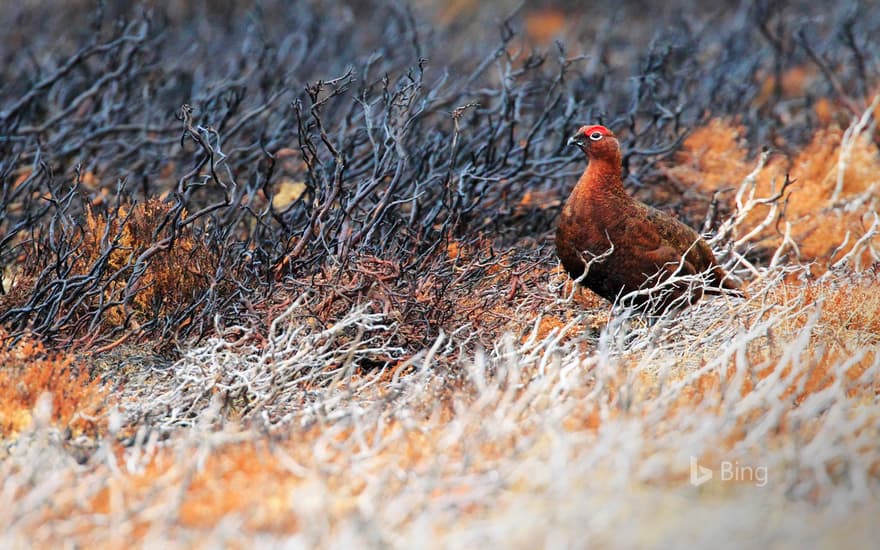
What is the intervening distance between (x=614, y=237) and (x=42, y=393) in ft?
7.80

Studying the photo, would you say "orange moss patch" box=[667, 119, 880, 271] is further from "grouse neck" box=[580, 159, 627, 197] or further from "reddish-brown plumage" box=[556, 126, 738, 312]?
"grouse neck" box=[580, 159, 627, 197]

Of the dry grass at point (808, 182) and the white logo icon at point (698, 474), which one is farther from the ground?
the dry grass at point (808, 182)

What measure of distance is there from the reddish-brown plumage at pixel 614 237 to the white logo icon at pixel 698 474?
5.20ft

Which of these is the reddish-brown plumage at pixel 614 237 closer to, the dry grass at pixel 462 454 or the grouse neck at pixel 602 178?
the grouse neck at pixel 602 178

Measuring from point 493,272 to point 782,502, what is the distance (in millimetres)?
2487

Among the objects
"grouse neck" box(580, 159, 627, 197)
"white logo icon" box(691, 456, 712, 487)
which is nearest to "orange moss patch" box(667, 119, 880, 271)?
"grouse neck" box(580, 159, 627, 197)

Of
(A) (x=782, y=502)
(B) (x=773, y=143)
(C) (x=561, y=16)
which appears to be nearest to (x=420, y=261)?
(A) (x=782, y=502)

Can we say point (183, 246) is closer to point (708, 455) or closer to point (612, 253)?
point (612, 253)

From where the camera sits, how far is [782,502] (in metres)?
2.86

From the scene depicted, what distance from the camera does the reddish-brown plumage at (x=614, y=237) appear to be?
4.62m

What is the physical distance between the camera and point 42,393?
370cm

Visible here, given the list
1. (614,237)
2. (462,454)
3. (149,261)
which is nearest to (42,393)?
(149,261)

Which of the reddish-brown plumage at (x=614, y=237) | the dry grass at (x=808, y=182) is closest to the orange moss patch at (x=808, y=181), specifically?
the dry grass at (x=808, y=182)

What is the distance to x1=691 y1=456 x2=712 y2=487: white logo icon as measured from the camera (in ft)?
9.84
